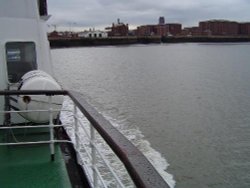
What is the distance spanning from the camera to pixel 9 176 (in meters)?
4.70

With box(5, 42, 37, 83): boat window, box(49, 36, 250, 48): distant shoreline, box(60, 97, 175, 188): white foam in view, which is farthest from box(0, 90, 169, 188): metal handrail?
box(49, 36, 250, 48): distant shoreline

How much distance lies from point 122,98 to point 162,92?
3541 mm

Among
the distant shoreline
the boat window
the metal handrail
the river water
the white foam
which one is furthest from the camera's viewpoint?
the distant shoreline

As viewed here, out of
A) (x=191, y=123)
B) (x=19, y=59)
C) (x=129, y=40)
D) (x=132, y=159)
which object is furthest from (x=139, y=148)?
(x=129, y=40)

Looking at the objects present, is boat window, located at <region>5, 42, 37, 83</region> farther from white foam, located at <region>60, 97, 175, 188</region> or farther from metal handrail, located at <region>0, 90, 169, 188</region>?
metal handrail, located at <region>0, 90, 169, 188</region>

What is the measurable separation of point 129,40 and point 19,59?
437 ft

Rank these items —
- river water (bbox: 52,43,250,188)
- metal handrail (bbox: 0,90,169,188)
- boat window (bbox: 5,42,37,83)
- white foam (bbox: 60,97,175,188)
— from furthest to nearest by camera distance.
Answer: river water (bbox: 52,43,250,188)
white foam (bbox: 60,97,175,188)
boat window (bbox: 5,42,37,83)
metal handrail (bbox: 0,90,169,188)

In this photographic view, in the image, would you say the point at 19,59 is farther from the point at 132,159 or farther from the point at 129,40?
the point at 129,40

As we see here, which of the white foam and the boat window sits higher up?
the boat window

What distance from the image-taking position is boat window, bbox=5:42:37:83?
23.7ft

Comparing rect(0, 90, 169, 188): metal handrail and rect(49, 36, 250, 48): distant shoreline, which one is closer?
rect(0, 90, 169, 188): metal handrail

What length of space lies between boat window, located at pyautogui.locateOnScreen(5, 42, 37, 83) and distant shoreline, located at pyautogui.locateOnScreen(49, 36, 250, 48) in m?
104

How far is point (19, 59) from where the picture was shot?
24.1 feet

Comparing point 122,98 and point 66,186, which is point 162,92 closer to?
point 122,98
